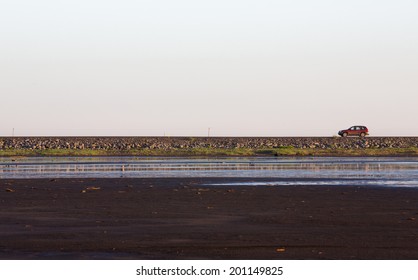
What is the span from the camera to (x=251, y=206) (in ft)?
78.2

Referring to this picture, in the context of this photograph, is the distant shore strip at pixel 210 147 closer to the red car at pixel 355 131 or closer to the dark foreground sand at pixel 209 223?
the red car at pixel 355 131

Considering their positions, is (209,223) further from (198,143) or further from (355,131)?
(355,131)

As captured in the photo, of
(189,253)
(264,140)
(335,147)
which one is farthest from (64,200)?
(264,140)

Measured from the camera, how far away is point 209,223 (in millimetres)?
19359

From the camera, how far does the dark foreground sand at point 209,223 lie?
15.0m

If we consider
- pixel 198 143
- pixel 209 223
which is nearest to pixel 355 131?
pixel 198 143

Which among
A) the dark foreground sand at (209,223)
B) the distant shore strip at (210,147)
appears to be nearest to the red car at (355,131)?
the distant shore strip at (210,147)

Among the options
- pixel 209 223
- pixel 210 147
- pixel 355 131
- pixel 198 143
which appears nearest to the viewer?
pixel 209 223

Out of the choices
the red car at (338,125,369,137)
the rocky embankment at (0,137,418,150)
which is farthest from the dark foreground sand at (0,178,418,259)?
the red car at (338,125,369,137)

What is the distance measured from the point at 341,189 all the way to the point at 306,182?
4.76 meters

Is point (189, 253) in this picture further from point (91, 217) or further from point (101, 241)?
point (91, 217)

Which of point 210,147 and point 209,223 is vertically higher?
point 210,147

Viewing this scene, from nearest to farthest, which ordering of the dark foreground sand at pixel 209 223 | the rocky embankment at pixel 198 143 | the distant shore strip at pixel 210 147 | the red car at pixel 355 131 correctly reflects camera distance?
the dark foreground sand at pixel 209 223 < the distant shore strip at pixel 210 147 < the rocky embankment at pixel 198 143 < the red car at pixel 355 131

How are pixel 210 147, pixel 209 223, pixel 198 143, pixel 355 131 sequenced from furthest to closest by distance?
pixel 355 131 → pixel 198 143 → pixel 210 147 → pixel 209 223
